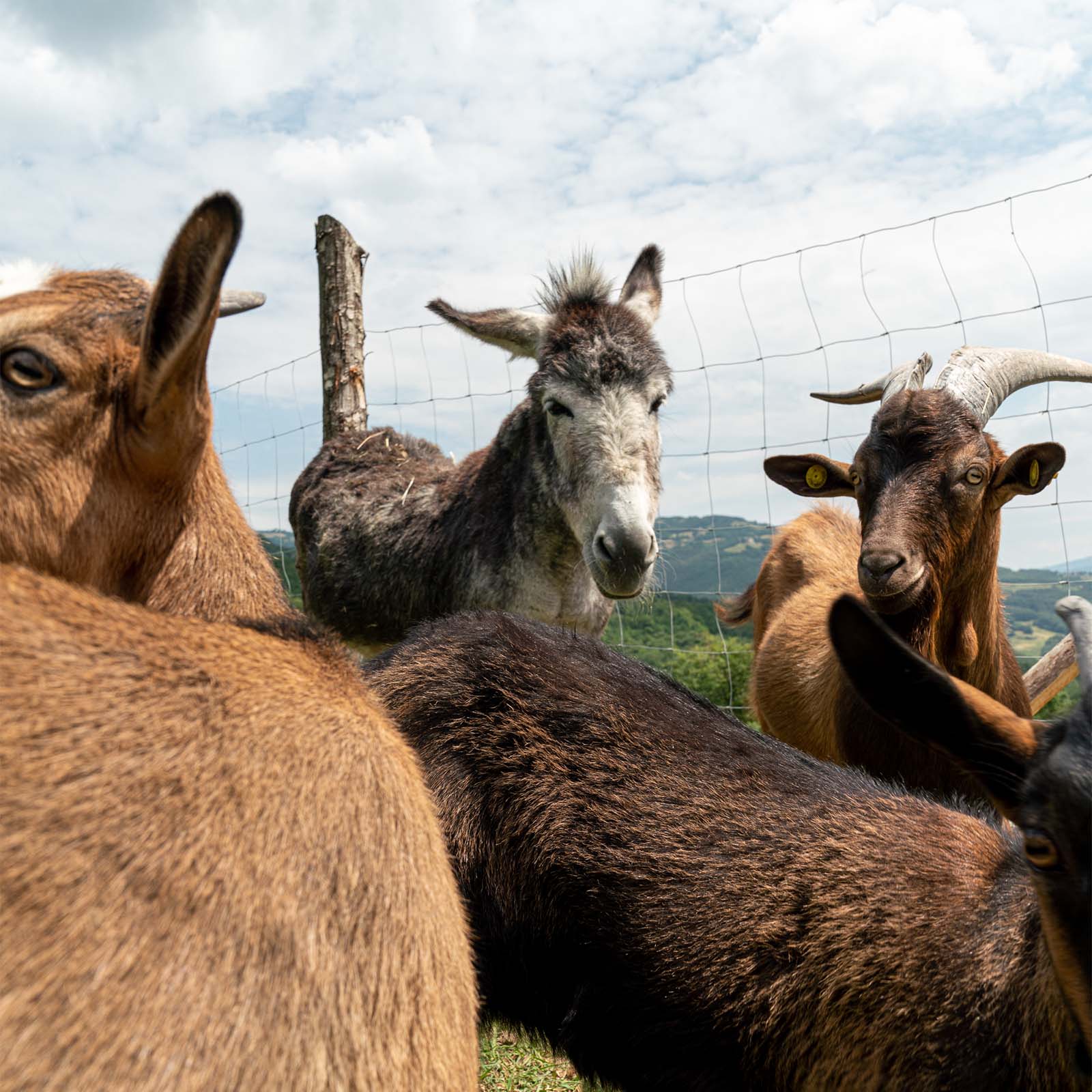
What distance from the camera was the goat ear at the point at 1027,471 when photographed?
4320mm

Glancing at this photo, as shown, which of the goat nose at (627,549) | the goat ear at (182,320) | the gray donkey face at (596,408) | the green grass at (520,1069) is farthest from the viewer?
the gray donkey face at (596,408)

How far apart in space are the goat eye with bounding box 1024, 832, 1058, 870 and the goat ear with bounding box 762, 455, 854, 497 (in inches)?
116

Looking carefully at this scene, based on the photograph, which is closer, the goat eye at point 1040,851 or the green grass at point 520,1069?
the goat eye at point 1040,851

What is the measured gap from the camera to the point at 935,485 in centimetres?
431

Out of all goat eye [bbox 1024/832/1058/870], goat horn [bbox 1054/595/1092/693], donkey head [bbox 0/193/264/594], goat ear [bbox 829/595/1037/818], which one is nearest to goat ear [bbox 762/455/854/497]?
goat horn [bbox 1054/595/1092/693]

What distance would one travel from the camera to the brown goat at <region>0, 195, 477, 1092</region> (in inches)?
53.6

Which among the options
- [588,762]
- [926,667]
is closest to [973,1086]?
[926,667]

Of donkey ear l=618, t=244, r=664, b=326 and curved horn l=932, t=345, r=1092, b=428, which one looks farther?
donkey ear l=618, t=244, r=664, b=326

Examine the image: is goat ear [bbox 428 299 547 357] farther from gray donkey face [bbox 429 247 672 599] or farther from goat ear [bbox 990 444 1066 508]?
goat ear [bbox 990 444 1066 508]

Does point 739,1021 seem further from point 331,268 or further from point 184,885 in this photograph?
point 331,268

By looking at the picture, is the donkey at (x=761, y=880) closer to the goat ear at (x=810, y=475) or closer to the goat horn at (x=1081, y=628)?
the goat horn at (x=1081, y=628)

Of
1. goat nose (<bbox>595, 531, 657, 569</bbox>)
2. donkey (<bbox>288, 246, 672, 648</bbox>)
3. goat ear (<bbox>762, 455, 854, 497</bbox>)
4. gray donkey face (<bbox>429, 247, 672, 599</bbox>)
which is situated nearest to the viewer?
goat nose (<bbox>595, 531, 657, 569</bbox>)

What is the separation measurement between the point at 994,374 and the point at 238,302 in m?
3.72

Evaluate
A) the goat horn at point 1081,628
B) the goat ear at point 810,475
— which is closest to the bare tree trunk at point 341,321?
the goat ear at point 810,475
